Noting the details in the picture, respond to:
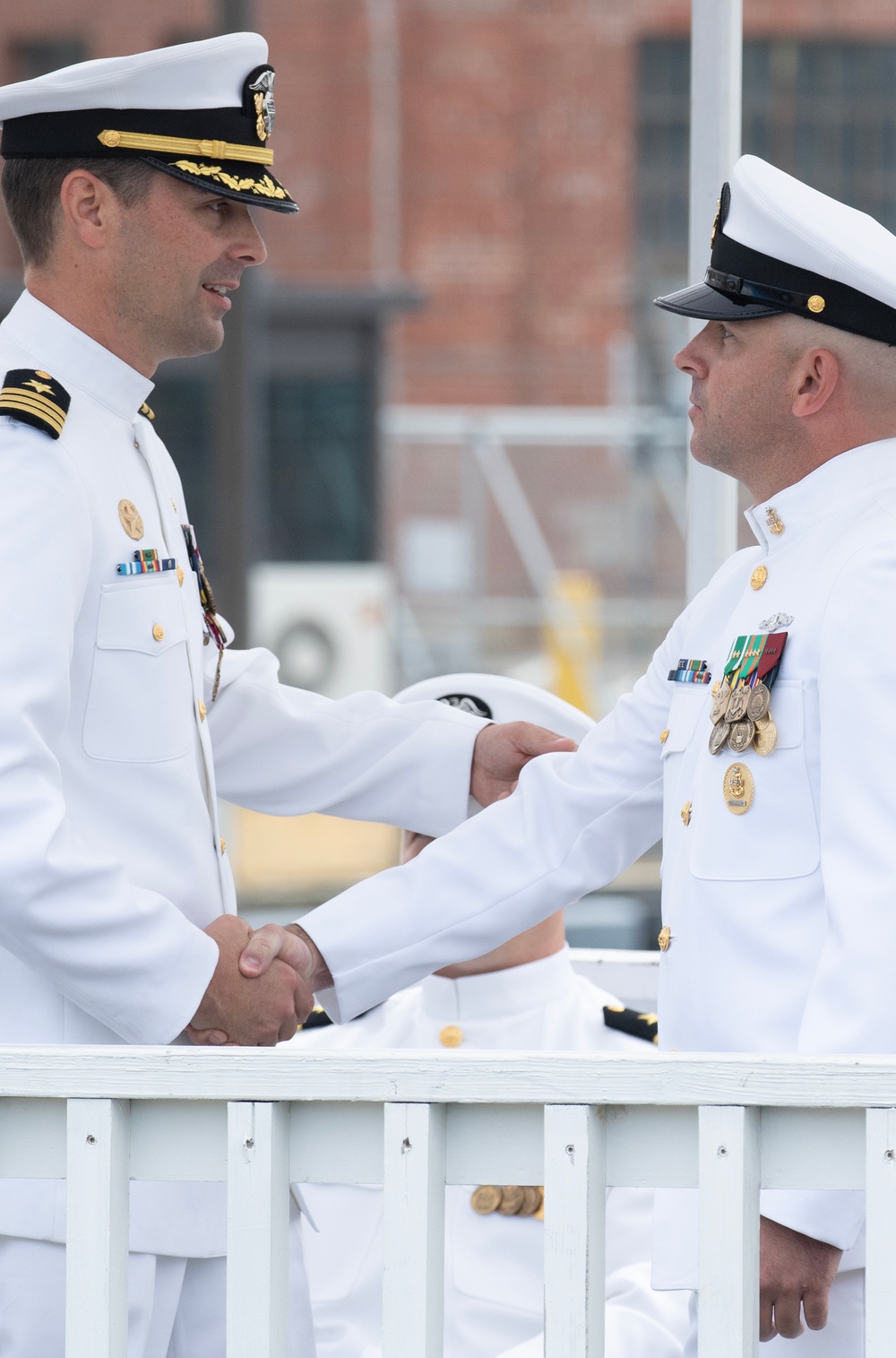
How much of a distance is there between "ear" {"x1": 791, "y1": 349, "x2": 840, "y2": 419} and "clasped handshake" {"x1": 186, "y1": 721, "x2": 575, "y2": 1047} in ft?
3.07

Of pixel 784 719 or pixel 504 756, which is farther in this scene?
pixel 504 756

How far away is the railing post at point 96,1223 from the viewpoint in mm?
1683

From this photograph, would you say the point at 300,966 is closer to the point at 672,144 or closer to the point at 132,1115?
the point at 132,1115

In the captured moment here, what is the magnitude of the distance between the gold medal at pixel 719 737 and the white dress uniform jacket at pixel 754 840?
0.02 meters

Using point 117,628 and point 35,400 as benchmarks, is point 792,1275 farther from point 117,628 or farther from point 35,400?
point 35,400

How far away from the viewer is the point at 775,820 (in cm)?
211

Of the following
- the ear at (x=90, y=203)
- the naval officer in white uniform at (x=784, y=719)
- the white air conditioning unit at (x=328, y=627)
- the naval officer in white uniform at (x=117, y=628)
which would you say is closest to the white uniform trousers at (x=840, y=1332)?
the naval officer in white uniform at (x=784, y=719)

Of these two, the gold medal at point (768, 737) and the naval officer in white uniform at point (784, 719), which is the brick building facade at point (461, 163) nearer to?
the naval officer in white uniform at point (784, 719)

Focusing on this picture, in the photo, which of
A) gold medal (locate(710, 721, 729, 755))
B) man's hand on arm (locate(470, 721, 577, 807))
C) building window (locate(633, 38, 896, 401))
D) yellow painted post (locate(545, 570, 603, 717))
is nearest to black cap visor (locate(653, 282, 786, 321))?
gold medal (locate(710, 721, 729, 755))

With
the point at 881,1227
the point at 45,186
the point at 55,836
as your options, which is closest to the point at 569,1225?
the point at 881,1227

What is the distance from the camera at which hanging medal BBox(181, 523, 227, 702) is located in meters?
2.62

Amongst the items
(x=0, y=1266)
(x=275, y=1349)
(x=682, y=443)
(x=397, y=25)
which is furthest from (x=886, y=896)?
(x=397, y=25)

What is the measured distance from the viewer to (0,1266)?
2123 mm

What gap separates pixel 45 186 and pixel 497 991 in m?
1.48
